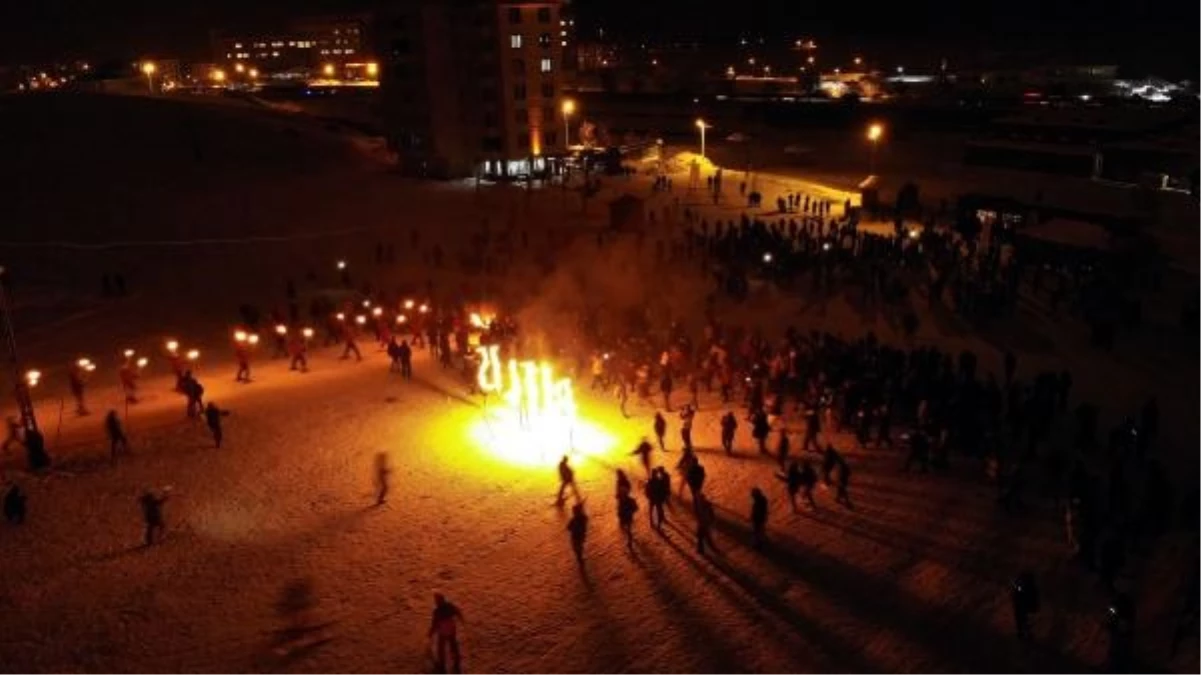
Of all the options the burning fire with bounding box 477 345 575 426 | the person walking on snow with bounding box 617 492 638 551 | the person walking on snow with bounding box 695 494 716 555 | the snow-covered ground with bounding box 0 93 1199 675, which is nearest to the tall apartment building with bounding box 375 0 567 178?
the snow-covered ground with bounding box 0 93 1199 675

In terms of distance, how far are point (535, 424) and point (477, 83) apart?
128ft

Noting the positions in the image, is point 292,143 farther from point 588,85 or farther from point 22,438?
point 588,85

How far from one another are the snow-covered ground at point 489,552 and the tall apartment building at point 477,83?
30.5 metres

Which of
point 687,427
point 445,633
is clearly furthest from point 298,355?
point 445,633

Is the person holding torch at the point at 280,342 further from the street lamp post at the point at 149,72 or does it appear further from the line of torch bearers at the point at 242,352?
the street lamp post at the point at 149,72

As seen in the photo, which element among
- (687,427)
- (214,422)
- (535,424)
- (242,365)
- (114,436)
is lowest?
(535,424)

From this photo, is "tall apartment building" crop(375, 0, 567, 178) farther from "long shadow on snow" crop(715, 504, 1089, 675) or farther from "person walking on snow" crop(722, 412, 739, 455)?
"long shadow on snow" crop(715, 504, 1089, 675)

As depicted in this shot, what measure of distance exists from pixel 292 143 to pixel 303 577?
46.7 meters

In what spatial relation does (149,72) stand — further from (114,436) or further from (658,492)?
(658,492)

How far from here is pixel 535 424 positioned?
19750 mm

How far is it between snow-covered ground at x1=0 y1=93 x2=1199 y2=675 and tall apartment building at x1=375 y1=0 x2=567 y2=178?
3051cm

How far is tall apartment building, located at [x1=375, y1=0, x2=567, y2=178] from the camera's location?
175ft

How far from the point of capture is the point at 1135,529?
542 inches

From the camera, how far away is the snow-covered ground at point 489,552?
12062 mm
